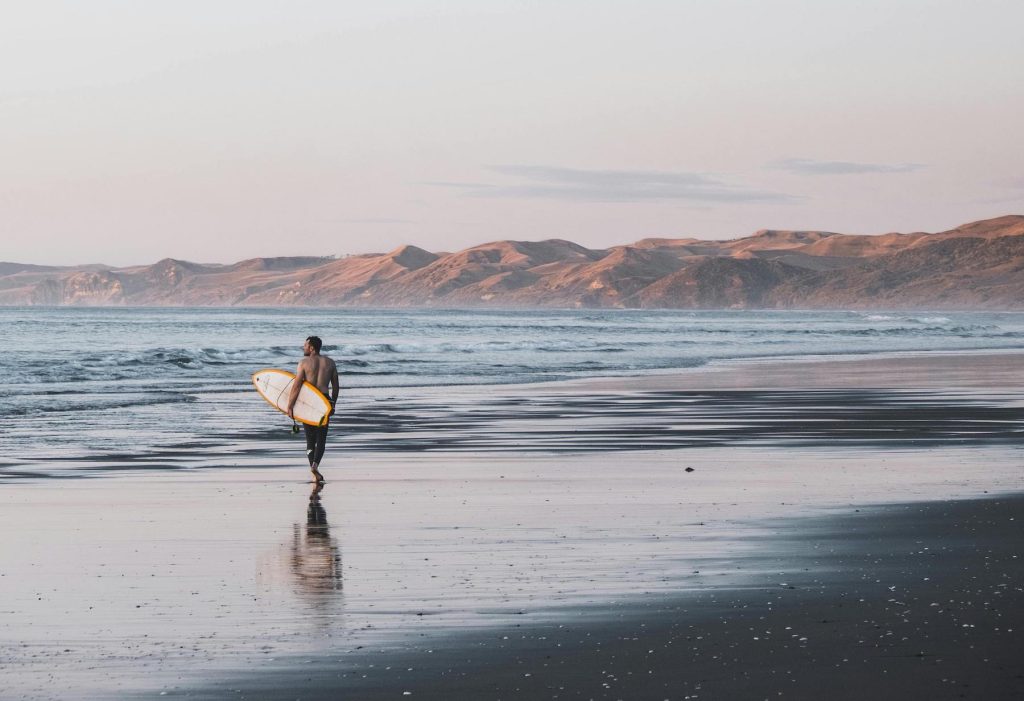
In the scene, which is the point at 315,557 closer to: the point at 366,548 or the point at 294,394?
the point at 366,548

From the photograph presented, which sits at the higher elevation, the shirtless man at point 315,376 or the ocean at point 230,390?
the shirtless man at point 315,376

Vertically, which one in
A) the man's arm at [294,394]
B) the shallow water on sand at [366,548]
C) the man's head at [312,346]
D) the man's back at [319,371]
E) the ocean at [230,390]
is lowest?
the ocean at [230,390]

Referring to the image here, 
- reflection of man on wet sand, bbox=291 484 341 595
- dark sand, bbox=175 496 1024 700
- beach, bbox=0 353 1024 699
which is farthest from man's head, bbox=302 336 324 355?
dark sand, bbox=175 496 1024 700

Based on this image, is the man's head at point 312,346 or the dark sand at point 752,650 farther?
the man's head at point 312,346

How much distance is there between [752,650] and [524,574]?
90.1 inches

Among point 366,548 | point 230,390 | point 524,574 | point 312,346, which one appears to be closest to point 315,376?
point 312,346

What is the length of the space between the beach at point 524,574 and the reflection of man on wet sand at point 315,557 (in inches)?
1.2

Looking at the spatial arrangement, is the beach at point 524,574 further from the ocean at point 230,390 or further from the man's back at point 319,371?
the ocean at point 230,390

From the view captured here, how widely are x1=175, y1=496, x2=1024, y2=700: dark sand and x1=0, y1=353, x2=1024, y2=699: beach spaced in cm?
2

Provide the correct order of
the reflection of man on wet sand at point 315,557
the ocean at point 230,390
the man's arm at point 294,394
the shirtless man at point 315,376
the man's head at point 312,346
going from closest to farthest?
the reflection of man on wet sand at point 315,557, the shirtless man at point 315,376, the man's arm at point 294,394, the man's head at point 312,346, the ocean at point 230,390

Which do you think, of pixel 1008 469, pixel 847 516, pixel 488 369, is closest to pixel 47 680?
pixel 847 516

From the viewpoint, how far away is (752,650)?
6941 millimetres

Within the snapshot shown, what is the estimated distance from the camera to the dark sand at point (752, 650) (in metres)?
6.23

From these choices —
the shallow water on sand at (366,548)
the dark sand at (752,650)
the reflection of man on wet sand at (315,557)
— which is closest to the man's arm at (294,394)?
the shallow water on sand at (366,548)
